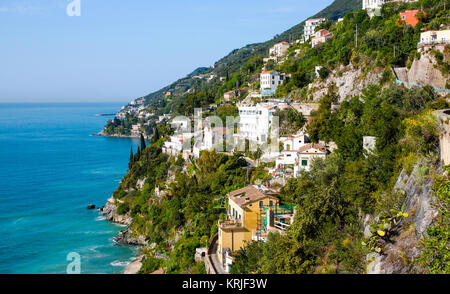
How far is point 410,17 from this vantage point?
24062 millimetres

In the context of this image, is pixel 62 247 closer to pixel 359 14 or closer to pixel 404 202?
pixel 404 202

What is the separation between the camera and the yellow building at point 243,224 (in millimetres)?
12828

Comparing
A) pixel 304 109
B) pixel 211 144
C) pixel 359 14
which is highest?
pixel 359 14

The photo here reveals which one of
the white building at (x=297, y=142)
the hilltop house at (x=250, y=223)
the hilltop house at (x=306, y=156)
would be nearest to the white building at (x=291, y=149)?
the white building at (x=297, y=142)

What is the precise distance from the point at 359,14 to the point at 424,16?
26.9ft

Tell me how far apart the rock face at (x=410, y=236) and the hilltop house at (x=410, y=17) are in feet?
62.9

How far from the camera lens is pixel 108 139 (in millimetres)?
77625

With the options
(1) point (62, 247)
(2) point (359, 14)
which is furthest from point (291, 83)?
(1) point (62, 247)

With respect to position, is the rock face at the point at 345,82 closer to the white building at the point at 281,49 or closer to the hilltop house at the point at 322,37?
the hilltop house at the point at 322,37

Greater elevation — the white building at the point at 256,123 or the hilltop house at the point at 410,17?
the hilltop house at the point at 410,17

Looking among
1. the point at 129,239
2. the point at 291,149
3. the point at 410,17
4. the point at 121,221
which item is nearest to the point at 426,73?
the point at 291,149

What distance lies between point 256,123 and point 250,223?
13.7 metres

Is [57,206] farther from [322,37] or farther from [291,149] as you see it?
[322,37]

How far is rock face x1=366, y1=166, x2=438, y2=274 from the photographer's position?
6.42m
